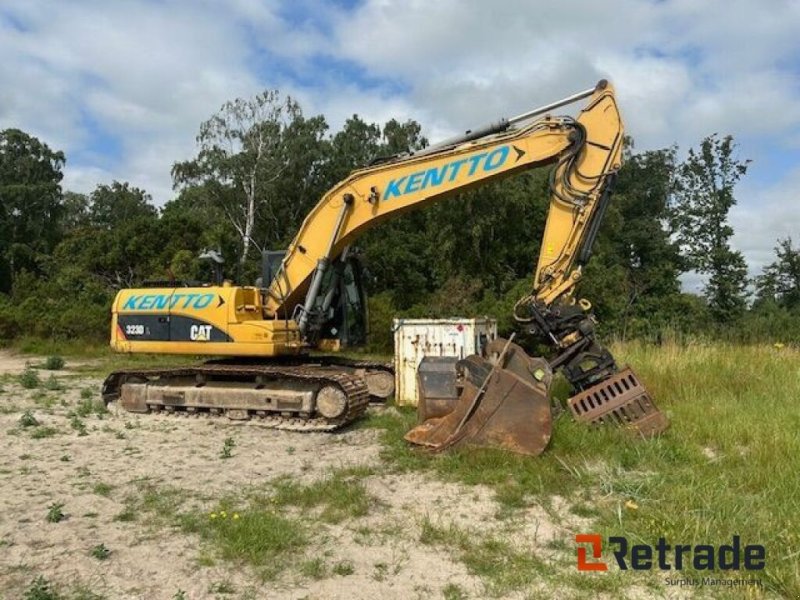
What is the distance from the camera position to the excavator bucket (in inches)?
238

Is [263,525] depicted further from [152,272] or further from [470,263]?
[152,272]

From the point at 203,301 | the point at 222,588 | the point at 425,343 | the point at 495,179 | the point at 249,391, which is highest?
the point at 495,179

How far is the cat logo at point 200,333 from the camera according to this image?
908 cm

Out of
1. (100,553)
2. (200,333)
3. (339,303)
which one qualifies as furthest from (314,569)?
(339,303)

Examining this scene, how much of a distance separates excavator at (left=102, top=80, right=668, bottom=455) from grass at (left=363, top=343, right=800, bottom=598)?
31 cm

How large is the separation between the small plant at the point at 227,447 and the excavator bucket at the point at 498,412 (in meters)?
1.75

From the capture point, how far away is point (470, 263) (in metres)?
26.5

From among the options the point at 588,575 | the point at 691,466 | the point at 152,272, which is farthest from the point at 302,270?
the point at 152,272

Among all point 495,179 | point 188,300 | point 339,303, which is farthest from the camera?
point 339,303

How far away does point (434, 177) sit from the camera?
328 inches

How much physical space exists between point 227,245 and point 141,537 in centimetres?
2336

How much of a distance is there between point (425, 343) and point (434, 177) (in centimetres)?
216

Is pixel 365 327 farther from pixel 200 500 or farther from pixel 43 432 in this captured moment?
pixel 200 500

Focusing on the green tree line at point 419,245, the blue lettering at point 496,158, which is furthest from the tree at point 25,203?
the blue lettering at point 496,158
